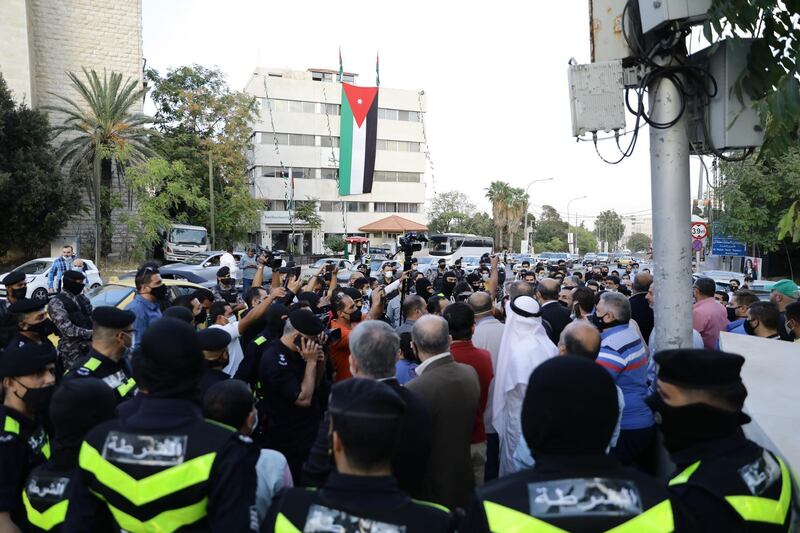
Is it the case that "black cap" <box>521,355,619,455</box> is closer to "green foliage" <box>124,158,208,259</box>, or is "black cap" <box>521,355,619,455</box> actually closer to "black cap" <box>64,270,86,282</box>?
"black cap" <box>64,270,86,282</box>

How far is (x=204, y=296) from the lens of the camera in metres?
7.42

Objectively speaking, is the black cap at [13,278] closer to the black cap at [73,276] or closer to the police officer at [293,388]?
the black cap at [73,276]

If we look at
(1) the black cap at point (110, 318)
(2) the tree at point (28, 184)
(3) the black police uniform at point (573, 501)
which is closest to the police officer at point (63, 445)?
(1) the black cap at point (110, 318)

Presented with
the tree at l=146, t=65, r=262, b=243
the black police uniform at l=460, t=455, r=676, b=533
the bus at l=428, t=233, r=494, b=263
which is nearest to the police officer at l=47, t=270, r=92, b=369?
the black police uniform at l=460, t=455, r=676, b=533

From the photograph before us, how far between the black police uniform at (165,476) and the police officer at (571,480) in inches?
35.4

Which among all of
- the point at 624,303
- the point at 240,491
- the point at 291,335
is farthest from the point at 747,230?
the point at 240,491

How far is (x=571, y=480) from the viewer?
188 cm

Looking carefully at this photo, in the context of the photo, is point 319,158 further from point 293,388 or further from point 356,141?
point 293,388

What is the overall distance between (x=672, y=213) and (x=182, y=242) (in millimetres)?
31940

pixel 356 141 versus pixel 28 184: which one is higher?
pixel 356 141

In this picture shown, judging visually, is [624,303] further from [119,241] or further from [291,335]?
[119,241]

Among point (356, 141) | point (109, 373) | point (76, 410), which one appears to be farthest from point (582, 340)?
point (356, 141)

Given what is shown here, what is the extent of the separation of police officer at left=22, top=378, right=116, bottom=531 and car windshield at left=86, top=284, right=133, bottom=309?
8.00m

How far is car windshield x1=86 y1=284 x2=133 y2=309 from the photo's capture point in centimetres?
1041
